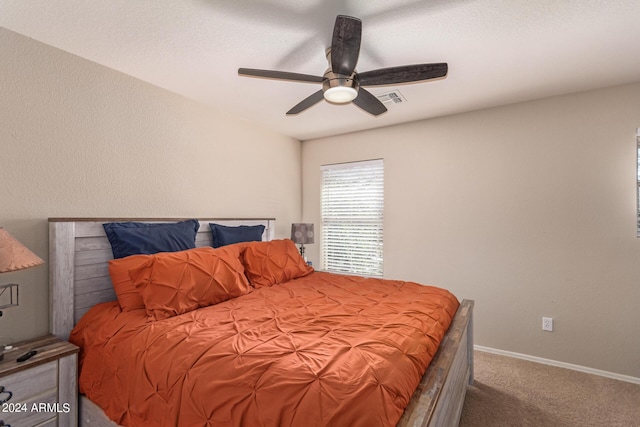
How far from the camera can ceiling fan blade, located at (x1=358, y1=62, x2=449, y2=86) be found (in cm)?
174

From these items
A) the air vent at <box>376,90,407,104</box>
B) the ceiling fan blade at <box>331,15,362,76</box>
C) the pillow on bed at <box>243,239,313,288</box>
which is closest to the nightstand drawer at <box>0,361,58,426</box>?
the pillow on bed at <box>243,239,313,288</box>

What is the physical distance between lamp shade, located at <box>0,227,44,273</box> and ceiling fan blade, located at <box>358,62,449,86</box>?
2031mm

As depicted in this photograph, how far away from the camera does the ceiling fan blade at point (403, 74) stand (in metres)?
1.74

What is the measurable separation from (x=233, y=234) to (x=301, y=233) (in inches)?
Result: 39.0

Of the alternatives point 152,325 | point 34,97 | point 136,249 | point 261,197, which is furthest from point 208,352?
point 261,197

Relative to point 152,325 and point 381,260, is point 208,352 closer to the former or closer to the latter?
point 152,325

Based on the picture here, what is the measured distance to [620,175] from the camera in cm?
259

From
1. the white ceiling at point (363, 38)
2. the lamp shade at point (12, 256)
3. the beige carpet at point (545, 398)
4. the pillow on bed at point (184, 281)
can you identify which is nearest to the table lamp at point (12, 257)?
the lamp shade at point (12, 256)

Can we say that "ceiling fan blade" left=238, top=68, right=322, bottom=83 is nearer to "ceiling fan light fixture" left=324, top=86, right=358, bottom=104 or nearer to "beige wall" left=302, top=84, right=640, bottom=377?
"ceiling fan light fixture" left=324, top=86, right=358, bottom=104

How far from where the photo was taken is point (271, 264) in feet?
8.79

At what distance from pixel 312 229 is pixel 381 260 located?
926mm

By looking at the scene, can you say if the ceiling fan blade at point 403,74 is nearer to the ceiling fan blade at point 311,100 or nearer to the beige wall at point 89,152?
the ceiling fan blade at point 311,100

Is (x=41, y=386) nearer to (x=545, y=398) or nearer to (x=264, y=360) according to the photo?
(x=264, y=360)

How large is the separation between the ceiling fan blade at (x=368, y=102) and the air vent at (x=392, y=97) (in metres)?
0.59
